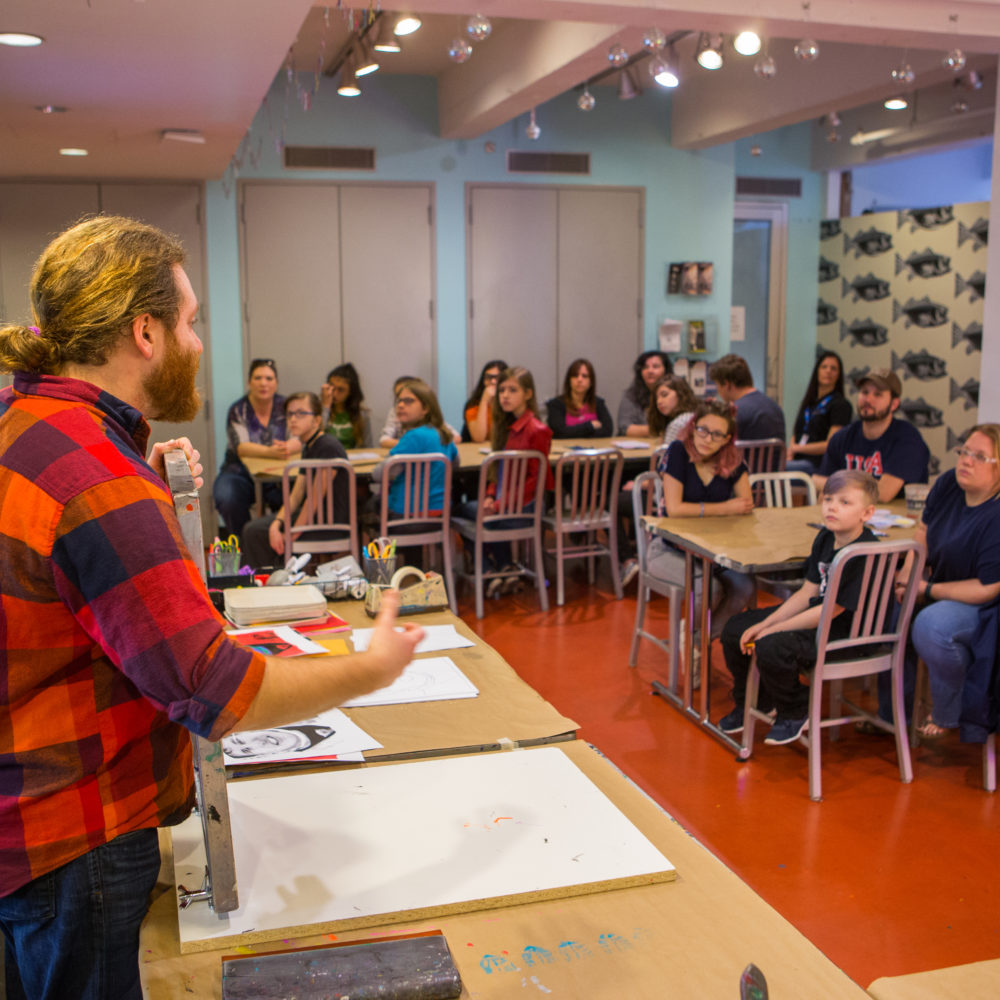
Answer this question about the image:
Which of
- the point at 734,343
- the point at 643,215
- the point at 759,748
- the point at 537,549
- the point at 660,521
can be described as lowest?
the point at 759,748

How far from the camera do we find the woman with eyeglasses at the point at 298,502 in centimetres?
512

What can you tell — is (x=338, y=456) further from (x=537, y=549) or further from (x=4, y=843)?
(x=4, y=843)

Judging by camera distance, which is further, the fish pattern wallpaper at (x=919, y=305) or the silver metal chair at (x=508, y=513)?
the fish pattern wallpaper at (x=919, y=305)

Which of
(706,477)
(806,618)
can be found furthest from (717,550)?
(706,477)

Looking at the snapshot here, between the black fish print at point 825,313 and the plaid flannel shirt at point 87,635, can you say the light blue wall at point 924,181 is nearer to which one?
the black fish print at point 825,313

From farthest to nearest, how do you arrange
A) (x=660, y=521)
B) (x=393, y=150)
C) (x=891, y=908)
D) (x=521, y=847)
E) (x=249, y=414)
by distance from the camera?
(x=393, y=150) → (x=249, y=414) → (x=660, y=521) → (x=891, y=908) → (x=521, y=847)

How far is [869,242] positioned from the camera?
874cm

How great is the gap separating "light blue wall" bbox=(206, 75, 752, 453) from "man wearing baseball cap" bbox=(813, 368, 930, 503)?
3.60m

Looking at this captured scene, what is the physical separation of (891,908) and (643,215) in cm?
A: 634

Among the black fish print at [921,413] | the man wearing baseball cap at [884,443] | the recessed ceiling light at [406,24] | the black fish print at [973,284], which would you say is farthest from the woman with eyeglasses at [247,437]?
the black fish print at [973,284]

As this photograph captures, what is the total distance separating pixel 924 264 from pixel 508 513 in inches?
190

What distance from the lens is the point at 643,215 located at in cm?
809

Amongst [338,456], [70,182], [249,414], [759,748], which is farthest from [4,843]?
[70,182]

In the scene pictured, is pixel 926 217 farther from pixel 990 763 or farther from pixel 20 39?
pixel 20 39
